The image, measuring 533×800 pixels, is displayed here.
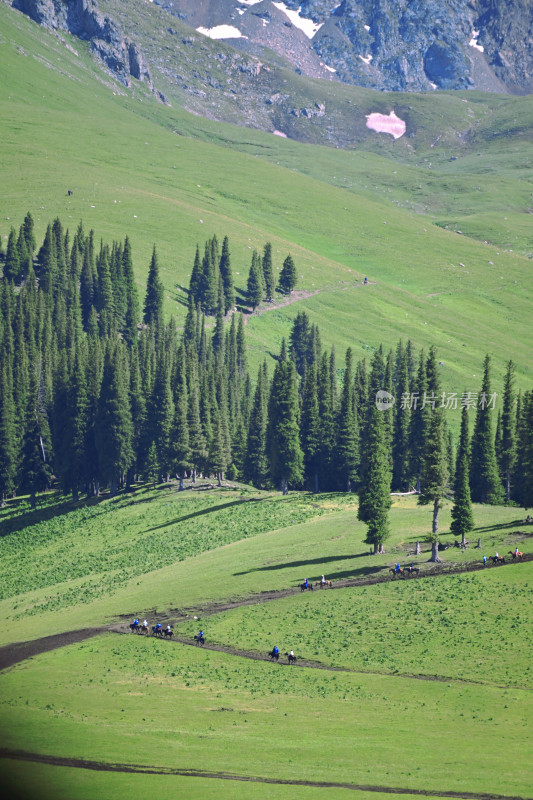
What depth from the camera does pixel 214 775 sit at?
45.8 m

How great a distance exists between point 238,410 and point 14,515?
1744 inches

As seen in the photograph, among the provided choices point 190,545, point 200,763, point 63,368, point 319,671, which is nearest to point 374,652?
point 319,671

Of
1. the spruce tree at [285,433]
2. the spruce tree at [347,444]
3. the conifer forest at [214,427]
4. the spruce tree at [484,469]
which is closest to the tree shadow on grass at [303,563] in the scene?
the conifer forest at [214,427]

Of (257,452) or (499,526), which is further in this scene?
(257,452)

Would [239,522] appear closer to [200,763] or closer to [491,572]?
[491,572]

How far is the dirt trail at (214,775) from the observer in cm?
4350

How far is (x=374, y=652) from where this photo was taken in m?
64.1

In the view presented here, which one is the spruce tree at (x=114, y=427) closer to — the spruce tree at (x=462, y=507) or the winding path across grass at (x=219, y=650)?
the winding path across grass at (x=219, y=650)

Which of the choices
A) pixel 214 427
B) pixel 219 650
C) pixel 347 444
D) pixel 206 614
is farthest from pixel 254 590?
pixel 214 427

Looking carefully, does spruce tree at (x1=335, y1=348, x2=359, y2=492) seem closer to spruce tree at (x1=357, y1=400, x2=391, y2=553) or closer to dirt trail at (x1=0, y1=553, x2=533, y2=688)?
spruce tree at (x1=357, y1=400, x2=391, y2=553)

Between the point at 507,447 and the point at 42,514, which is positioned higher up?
the point at 507,447

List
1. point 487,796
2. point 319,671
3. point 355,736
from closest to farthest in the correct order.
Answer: point 487,796 → point 355,736 → point 319,671

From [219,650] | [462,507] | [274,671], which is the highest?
[462,507]

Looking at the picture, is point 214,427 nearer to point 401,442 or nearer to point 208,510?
point 208,510
